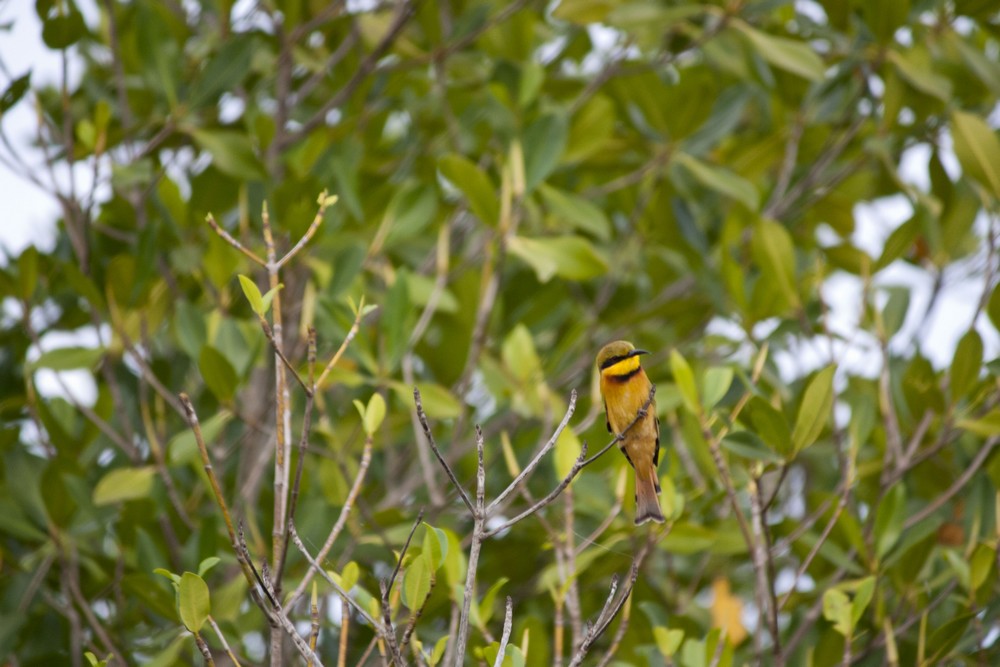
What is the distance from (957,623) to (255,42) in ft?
9.72

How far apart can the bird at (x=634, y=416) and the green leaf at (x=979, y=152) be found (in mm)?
1882

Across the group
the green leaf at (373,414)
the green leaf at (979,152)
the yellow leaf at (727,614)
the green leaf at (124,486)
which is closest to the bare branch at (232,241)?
the green leaf at (373,414)

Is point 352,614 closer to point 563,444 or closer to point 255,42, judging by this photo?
point 563,444

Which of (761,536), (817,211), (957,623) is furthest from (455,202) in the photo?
(957,623)

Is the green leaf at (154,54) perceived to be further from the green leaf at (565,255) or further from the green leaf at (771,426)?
the green leaf at (771,426)

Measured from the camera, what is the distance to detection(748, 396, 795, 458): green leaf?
2.80 metres

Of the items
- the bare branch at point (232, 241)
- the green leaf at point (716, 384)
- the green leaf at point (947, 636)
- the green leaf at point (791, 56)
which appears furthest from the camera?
the green leaf at point (791, 56)

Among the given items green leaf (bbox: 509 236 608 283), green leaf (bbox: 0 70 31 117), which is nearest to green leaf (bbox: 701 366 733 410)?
green leaf (bbox: 509 236 608 283)

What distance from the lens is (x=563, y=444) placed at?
115 inches

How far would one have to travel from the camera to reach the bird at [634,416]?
2.52 metres

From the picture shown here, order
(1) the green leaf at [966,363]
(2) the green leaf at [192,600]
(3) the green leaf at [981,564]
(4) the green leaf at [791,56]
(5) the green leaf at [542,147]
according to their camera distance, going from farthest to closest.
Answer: (4) the green leaf at [791,56] < (5) the green leaf at [542,147] < (1) the green leaf at [966,363] < (3) the green leaf at [981,564] < (2) the green leaf at [192,600]

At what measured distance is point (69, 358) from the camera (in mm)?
3613

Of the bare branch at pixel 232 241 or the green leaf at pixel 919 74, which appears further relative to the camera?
the green leaf at pixel 919 74

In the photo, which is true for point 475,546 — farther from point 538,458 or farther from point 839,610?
point 839,610
